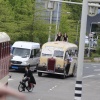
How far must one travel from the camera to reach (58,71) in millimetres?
38219

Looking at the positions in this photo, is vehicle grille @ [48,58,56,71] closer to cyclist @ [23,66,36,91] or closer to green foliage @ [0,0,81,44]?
cyclist @ [23,66,36,91]

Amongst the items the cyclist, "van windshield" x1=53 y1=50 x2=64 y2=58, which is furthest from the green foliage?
the cyclist

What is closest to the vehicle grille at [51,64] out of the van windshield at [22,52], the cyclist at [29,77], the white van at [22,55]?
the white van at [22,55]

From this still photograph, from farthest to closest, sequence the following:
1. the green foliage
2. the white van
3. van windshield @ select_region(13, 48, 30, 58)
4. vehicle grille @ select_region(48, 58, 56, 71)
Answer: the green foliage → van windshield @ select_region(13, 48, 30, 58) → the white van → vehicle grille @ select_region(48, 58, 56, 71)

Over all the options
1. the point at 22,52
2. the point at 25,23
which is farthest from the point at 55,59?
the point at 25,23

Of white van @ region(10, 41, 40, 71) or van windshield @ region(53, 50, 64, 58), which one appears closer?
van windshield @ region(53, 50, 64, 58)

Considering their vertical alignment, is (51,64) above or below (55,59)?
below

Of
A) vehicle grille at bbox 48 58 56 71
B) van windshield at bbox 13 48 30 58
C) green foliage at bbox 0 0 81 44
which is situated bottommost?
vehicle grille at bbox 48 58 56 71

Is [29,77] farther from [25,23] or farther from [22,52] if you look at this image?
[25,23]

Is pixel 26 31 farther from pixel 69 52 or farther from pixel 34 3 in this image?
pixel 69 52

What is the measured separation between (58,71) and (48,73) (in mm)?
1726

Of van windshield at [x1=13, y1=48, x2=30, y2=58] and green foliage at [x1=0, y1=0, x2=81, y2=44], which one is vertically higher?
green foliage at [x1=0, y1=0, x2=81, y2=44]

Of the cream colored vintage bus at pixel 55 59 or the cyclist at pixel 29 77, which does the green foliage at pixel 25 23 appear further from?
the cyclist at pixel 29 77

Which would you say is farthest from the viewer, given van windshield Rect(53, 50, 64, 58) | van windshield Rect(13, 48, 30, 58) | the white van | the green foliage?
the green foliage
